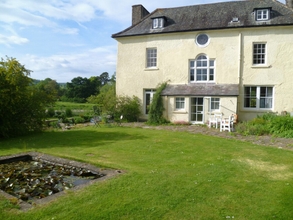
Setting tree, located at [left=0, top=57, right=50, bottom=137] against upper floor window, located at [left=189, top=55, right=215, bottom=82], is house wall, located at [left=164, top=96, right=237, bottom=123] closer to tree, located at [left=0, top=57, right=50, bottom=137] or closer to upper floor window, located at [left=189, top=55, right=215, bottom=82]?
upper floor window, located at [left=189, top=55, right=215, bottom=82]

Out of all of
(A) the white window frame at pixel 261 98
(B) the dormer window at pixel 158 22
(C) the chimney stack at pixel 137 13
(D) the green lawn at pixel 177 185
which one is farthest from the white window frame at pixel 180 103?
(C) the chimney stack at pixel 137 13

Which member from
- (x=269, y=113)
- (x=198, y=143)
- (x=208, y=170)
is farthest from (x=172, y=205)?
(x=269, y=113)

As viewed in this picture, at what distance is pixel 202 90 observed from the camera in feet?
60.4

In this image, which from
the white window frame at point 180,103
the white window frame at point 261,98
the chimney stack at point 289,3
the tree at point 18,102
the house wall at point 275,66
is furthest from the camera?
the white window frame at point 180,103

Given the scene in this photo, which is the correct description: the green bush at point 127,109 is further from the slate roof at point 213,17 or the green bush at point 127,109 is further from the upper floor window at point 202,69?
the slate roof at point 213,17

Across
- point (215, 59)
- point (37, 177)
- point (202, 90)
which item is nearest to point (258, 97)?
point (202, 90)

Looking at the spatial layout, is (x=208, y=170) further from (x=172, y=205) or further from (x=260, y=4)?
(x=260, y=4)

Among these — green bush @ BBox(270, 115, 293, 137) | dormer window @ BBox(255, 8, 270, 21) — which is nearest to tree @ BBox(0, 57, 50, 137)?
green bush @ BBox(270, 115, 293, 137)

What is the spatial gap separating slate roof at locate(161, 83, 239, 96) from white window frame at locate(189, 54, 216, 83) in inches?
23.0

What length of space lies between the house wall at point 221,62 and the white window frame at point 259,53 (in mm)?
325

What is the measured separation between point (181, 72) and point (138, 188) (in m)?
15.6

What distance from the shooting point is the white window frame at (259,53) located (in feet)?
59.9

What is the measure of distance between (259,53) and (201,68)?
4223 millimetres

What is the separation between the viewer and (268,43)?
17953mm
